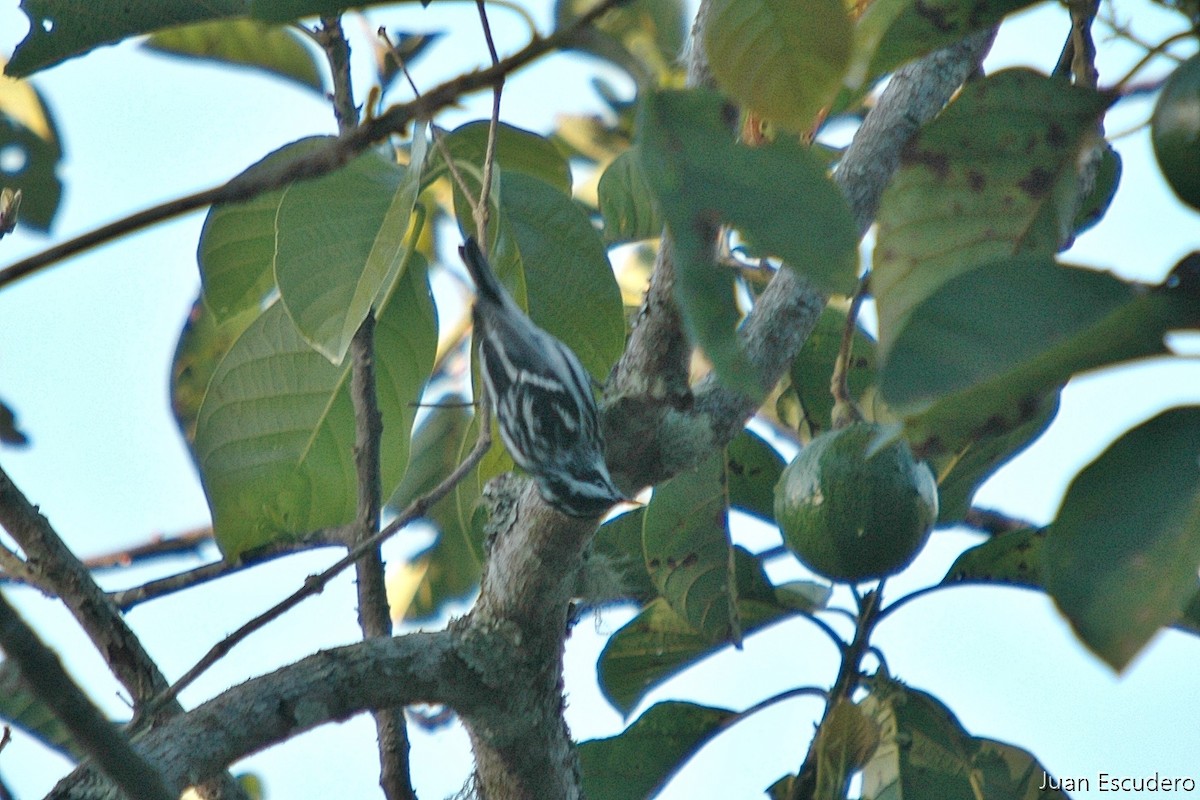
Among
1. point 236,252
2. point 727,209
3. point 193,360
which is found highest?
point 193,360

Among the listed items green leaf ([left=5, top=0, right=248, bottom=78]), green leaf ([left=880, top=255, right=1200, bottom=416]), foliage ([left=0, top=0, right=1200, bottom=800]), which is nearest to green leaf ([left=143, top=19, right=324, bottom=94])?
foliage ([left=0, top=0, right=1200, bottom=800])

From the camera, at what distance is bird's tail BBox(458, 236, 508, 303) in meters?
3.36

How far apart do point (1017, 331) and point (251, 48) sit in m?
3.14

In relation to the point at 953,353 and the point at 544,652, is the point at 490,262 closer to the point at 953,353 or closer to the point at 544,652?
the point at 544,652

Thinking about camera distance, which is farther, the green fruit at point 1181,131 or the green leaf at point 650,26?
the green leaf at point 650,26

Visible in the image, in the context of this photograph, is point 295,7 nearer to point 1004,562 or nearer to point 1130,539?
point 1130,539

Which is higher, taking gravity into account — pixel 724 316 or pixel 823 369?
pixel 823 369

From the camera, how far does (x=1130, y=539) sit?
1.26 metres

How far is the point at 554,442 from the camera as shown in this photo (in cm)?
380

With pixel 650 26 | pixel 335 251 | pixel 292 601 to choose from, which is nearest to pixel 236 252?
pixel 335 251

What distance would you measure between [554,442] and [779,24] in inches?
96.8

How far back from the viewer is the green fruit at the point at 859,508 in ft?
8.08

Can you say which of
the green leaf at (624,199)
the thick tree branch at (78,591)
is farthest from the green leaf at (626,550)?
the thick tree branch at (78,591)

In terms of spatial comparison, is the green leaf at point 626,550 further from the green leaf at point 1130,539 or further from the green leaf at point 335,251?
the green leaf at point 1130,539
